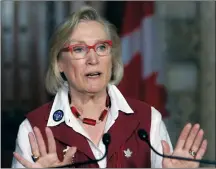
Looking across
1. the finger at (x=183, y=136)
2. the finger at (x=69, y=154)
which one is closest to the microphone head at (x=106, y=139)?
the finger at (x=69, y=154)

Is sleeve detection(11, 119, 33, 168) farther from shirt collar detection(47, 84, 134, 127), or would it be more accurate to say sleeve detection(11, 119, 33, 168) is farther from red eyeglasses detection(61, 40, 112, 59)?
red eyeglasses detection(61, 40, 112, 59)

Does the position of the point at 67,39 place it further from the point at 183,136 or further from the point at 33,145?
the point at 183,136

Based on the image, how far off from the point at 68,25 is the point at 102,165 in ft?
1.22

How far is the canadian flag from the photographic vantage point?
1.94 meters

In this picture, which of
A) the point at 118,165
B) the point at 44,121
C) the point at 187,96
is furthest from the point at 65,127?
the point at 187,96

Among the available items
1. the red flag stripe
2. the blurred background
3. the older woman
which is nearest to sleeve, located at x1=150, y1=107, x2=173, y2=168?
the older woman

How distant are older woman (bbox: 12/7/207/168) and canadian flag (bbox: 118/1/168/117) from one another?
0.66 meters

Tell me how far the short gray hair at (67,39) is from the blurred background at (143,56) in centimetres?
46

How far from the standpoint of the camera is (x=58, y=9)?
1.78 meters

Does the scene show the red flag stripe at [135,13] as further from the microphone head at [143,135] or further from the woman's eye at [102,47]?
the microphone head at [143,135]

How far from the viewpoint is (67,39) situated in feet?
4.03

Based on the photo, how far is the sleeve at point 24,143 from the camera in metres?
1.21

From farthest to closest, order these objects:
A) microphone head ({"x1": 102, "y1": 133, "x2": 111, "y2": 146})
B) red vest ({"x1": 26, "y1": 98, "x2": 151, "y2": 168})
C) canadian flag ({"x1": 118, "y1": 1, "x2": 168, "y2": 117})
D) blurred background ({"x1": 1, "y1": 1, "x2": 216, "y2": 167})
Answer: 1. canadian flag ({"x1": 118, "y1": 1, "x2": 168, "y2": 117})
2. blurred background ({"x1": 1, "y1": 1, "x2": 216, "y2": 167})
3. red vest ({"x1": 26, "y1": 98, "x2": 151, "y2": 168})
4. microphone head ({"x1": 102, "y1": 133, "x2": 111, "y2": 146})

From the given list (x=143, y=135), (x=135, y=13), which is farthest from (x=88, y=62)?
(x=135, y=13)
